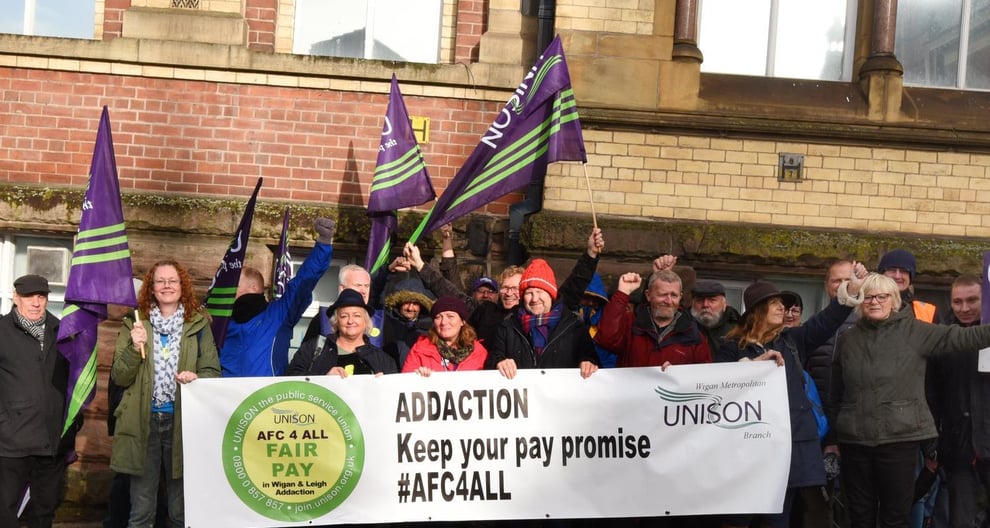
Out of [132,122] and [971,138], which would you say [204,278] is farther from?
[971,138]

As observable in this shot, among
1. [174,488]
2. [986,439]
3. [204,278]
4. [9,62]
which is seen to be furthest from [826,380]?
[9,62]

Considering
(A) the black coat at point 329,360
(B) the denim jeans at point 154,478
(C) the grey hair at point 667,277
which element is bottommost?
(B) the denim jeans at point 154,478

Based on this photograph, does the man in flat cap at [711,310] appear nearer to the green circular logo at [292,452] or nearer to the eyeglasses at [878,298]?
Result: the eyeglasses at [878,298]

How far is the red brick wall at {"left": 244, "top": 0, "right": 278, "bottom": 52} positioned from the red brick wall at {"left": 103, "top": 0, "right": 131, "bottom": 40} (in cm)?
104

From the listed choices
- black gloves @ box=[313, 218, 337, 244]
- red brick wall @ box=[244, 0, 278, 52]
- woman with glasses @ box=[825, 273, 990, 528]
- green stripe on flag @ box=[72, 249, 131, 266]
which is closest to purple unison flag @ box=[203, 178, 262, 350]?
black gloves @ box=[313, 218, 337, 244]

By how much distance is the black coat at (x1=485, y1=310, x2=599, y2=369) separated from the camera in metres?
7.53

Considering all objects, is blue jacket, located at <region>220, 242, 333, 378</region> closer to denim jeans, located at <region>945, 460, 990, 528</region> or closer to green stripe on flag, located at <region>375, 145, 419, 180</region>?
green stripe on flag, located at <region>375, 145, 419, 180</region>

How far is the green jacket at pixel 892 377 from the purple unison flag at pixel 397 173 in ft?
11.4

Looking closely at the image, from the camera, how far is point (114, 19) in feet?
34.5

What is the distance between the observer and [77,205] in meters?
10.3

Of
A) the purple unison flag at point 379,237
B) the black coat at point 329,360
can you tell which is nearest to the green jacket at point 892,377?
the black coat at point 329,360

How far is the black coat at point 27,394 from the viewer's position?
25.8ft

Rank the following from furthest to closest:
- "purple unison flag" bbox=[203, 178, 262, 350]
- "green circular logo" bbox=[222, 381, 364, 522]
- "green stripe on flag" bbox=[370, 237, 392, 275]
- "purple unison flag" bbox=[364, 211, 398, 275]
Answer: "purple unison flag" bbox=[364, 211, 398, 275] < "green stripe on flag" bbox=[370, 237, 392, 275] < "purple unison flag" bbox=[203, 178, 262, 350] < "green circular logo" bbox=[222, 381, 364, 522]

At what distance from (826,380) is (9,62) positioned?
23.3 ft
